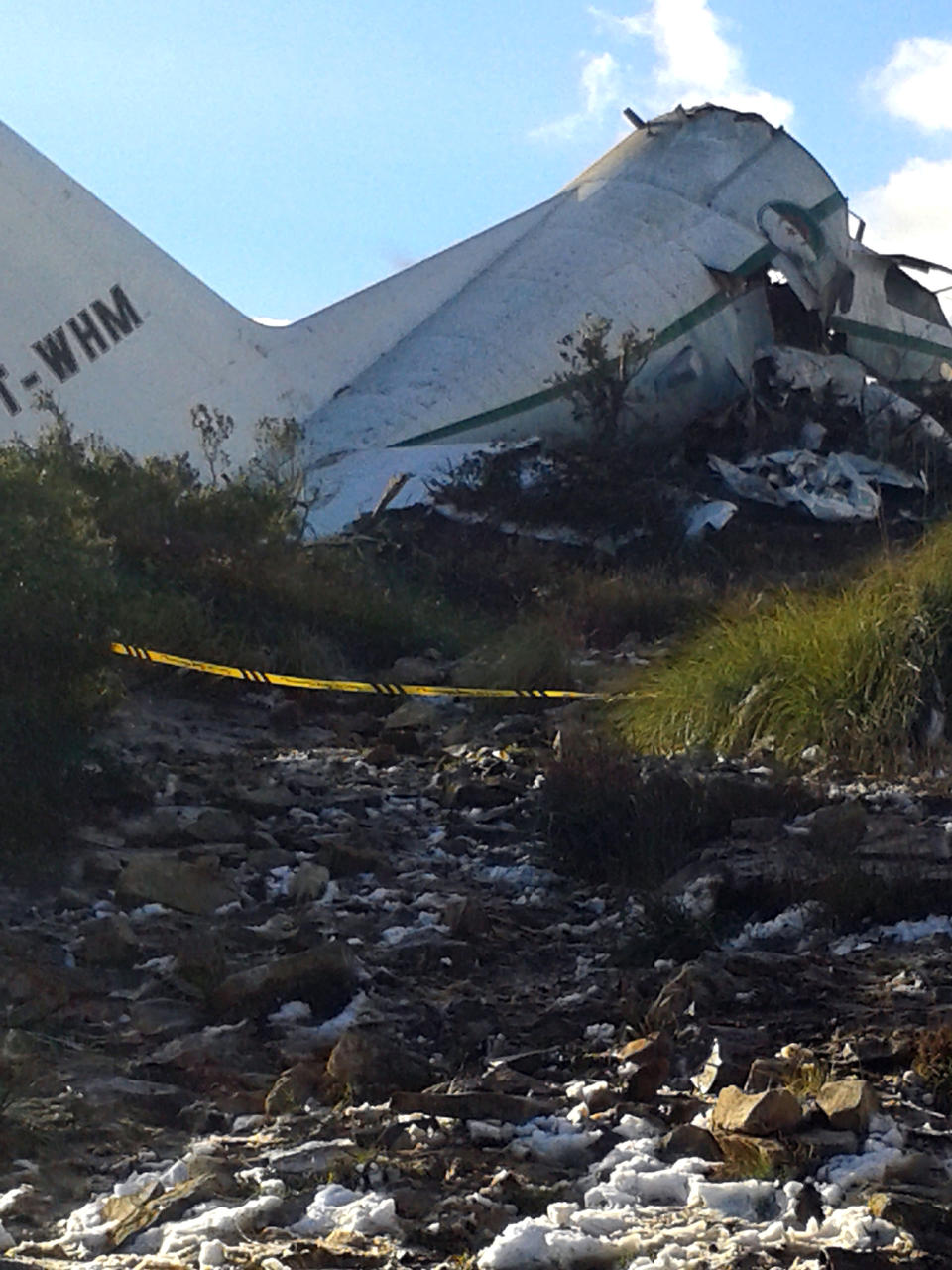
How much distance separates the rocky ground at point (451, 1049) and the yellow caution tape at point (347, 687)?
7.36ft

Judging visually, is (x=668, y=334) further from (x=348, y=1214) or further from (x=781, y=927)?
(x=348, y=1214)

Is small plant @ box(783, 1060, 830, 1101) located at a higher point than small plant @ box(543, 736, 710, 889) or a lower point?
lower

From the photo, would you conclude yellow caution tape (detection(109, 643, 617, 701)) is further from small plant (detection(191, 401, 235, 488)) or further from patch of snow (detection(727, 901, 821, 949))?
small plant (detection(191, 401, 235, 488))

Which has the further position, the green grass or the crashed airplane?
the crashed airplane

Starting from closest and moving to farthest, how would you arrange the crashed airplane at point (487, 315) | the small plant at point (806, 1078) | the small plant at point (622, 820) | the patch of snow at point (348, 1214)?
1. the patch of snow at point (348, 1214)
2. the small plant at point (806, 1078)
3. the small plant at point (622, 820)
4. the crashed airplane at point (487, 315)

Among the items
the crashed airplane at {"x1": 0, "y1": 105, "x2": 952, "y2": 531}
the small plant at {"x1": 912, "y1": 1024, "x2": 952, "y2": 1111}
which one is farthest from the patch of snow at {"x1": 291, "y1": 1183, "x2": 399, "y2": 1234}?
the crashed airplane at {"x1": 0, "y1": 105, "x2": 952, "y2": 531}

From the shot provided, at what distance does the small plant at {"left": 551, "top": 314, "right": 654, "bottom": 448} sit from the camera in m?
19.3

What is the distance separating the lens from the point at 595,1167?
3113mm

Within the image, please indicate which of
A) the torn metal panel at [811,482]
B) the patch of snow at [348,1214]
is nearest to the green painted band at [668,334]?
the torn metal panel at [811,482]

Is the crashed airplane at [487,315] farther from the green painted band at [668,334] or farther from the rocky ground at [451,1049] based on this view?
the rocky ground at [451,1049]

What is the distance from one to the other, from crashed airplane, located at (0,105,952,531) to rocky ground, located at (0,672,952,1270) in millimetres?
10870

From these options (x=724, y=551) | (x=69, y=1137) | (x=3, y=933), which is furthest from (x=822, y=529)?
(x=69, y=1137)

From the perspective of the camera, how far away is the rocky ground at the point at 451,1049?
2.82 metres

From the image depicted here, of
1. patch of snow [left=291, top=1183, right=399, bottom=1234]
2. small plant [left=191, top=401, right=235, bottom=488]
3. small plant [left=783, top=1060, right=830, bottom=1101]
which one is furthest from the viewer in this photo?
small plant [left=191, top=401, right=235, bottom=488]
